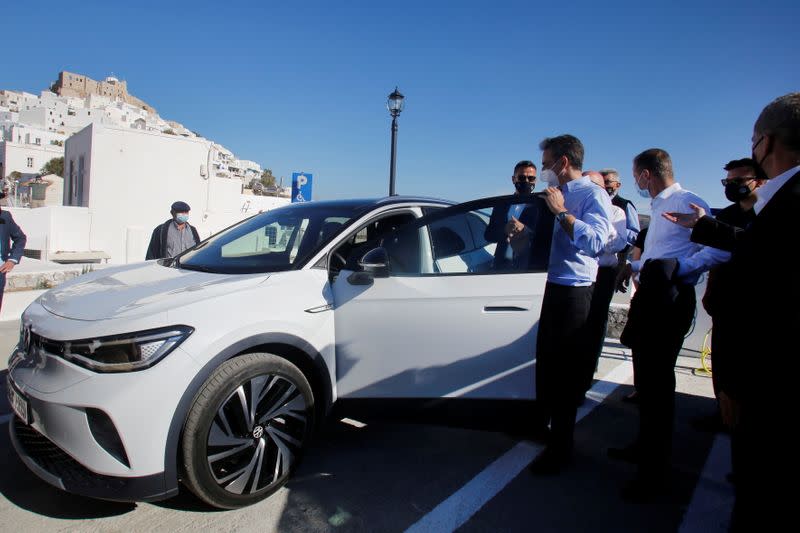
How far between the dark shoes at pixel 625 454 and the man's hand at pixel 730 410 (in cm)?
169

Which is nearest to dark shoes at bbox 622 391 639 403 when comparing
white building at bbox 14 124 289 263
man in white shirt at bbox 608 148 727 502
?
man in white shirt at bbox 608 148 727 502

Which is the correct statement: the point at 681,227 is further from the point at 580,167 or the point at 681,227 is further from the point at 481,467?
the point at 481,467

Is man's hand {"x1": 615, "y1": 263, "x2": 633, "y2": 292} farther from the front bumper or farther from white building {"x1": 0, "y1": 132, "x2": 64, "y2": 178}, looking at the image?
white building {"x1": 0, "y1": 132, "x2": 64, "y2": 178}

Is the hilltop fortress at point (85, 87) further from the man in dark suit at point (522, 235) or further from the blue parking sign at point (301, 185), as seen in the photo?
the man in dark suit at point (522, 235)

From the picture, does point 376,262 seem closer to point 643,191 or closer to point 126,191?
point 643,191

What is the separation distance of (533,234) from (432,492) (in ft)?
5.30

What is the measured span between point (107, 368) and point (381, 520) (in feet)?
4.78

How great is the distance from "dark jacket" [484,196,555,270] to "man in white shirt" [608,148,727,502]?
58cm

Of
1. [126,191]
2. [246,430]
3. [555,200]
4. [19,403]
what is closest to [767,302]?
[555,200]

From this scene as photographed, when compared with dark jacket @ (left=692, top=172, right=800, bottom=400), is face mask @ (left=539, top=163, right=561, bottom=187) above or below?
above

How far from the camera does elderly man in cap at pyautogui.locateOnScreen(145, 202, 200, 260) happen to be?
611cm

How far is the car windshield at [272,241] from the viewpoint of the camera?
293 centimetres

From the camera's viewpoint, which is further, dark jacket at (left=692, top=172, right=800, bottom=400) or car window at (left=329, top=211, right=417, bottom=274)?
car window at (left=329, top=211, right=417, bottom=274)

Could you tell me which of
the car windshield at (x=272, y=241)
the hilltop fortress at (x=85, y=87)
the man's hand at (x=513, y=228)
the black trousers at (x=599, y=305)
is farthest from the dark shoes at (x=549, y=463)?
the hilltop fortress at (x=85, y=87)
